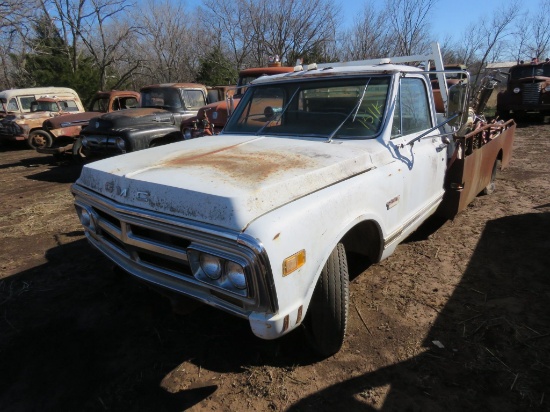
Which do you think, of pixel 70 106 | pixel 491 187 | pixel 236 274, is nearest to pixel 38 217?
pixel 236 274

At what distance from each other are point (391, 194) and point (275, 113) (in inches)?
52.9

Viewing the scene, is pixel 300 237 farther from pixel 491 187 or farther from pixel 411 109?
pixel 491 187

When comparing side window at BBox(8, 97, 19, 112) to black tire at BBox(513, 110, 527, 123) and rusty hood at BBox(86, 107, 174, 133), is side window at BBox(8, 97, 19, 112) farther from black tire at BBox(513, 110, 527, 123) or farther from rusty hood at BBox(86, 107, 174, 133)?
black tire at BBox(513, 110, 527, 123)

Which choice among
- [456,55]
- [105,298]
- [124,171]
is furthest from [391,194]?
[456,55]

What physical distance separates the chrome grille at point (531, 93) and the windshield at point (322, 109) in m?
13.5

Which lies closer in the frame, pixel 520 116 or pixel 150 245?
pixel 150 245

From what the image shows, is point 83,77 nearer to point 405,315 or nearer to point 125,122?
point 125,122

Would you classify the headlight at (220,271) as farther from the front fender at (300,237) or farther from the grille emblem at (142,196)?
the grille emblem at (142,196)

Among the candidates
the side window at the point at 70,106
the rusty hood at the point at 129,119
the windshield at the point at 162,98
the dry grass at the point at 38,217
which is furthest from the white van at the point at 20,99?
the dry grass at the point at 38,217

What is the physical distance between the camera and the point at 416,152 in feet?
10.8

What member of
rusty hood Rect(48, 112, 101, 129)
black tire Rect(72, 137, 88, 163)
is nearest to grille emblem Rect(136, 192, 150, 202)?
black tire Rect(72, 137, 88, 163)

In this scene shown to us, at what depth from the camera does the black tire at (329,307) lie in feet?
7.59

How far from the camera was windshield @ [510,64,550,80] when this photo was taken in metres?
14.5

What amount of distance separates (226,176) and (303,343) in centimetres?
138
